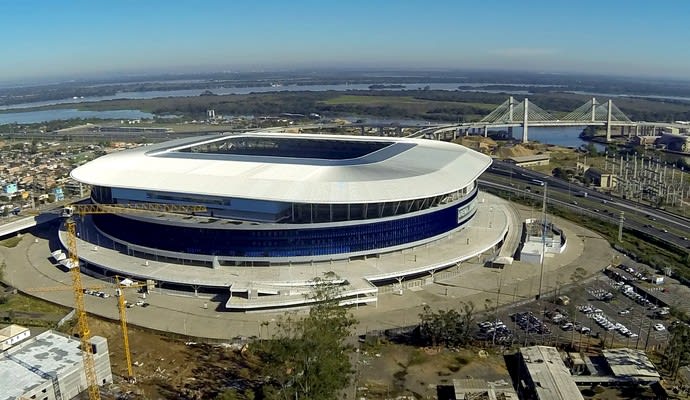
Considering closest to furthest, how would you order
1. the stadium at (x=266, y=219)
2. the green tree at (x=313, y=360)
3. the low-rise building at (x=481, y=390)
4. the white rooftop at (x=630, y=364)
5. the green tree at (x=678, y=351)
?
the green tree at (x=313, y=360), the low-rise building at (x=481, y=390), the white rooftop at (x=630, y=364), the green tree at (x=678, y=351), the stadium at (x=266, y=219)

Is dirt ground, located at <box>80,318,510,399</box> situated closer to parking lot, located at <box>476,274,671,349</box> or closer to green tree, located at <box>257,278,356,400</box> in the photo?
parking lot, located at <box>476,274,671,349</box>

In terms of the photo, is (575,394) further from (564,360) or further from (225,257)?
(225,257)

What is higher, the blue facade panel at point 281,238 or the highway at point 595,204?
the blue facade panel at point 281,238

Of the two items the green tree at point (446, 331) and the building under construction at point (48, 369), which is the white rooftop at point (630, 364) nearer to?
the green tree at point (446, 331)

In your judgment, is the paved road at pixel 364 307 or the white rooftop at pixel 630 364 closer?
the white rooftop at pixel 630 364

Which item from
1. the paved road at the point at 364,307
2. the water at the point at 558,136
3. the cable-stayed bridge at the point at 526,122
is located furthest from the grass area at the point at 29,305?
the water at the point at 558,136

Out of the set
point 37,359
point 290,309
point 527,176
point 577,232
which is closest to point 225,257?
point 290,309

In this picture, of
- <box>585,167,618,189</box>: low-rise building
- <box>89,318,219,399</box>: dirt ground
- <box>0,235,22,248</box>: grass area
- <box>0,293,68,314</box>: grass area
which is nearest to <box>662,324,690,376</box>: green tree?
<box>89,318,219,399</box>: dirt ground

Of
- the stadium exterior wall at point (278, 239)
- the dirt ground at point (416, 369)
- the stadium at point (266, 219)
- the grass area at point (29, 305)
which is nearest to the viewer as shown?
the dirt ground at point (416, 369)
